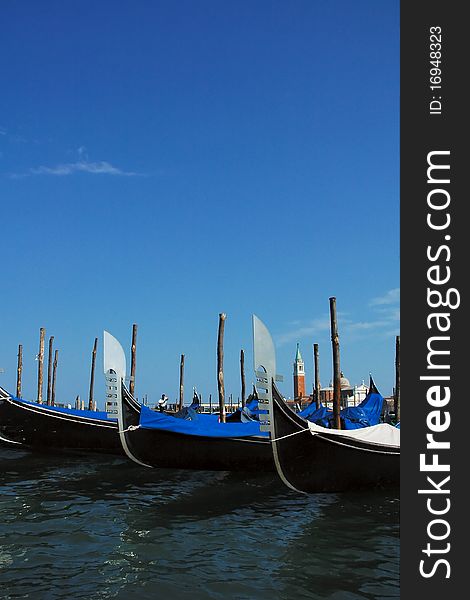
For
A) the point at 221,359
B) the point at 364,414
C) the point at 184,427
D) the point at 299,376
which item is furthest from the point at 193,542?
the point at 299,376

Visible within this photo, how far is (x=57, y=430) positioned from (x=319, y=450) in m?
5.35

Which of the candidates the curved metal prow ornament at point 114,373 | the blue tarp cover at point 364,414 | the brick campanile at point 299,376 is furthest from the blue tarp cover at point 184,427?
the brick campanile at point 299,376

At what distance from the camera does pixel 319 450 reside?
22.5 ft

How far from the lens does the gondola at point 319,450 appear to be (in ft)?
21.1

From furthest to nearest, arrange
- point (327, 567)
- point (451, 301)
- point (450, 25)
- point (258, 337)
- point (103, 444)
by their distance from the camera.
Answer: point (103, 444) < point (258, 337) < point (327, 567) < point (450, 25) < point (451, 301)

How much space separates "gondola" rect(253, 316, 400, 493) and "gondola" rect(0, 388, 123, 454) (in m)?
4.44

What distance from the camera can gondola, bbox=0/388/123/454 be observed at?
10133 mm

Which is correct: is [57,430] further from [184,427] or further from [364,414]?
[364,414]

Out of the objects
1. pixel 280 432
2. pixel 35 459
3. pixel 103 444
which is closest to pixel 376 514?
pixel 280 432

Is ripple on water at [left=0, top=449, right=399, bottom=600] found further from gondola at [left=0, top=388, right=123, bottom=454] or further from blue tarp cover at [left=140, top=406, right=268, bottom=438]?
gondola at [left=0, top=388, right=123, bottom=454]

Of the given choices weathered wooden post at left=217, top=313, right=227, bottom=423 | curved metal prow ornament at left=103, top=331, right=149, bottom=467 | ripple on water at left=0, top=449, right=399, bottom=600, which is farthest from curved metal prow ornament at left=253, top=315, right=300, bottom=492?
weathered wooden post at left=217, top=313, right=227, bottom=423

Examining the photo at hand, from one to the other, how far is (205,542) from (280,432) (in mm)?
1956

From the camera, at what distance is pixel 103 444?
10.3m

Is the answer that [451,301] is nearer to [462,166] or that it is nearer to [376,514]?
[462,166]
